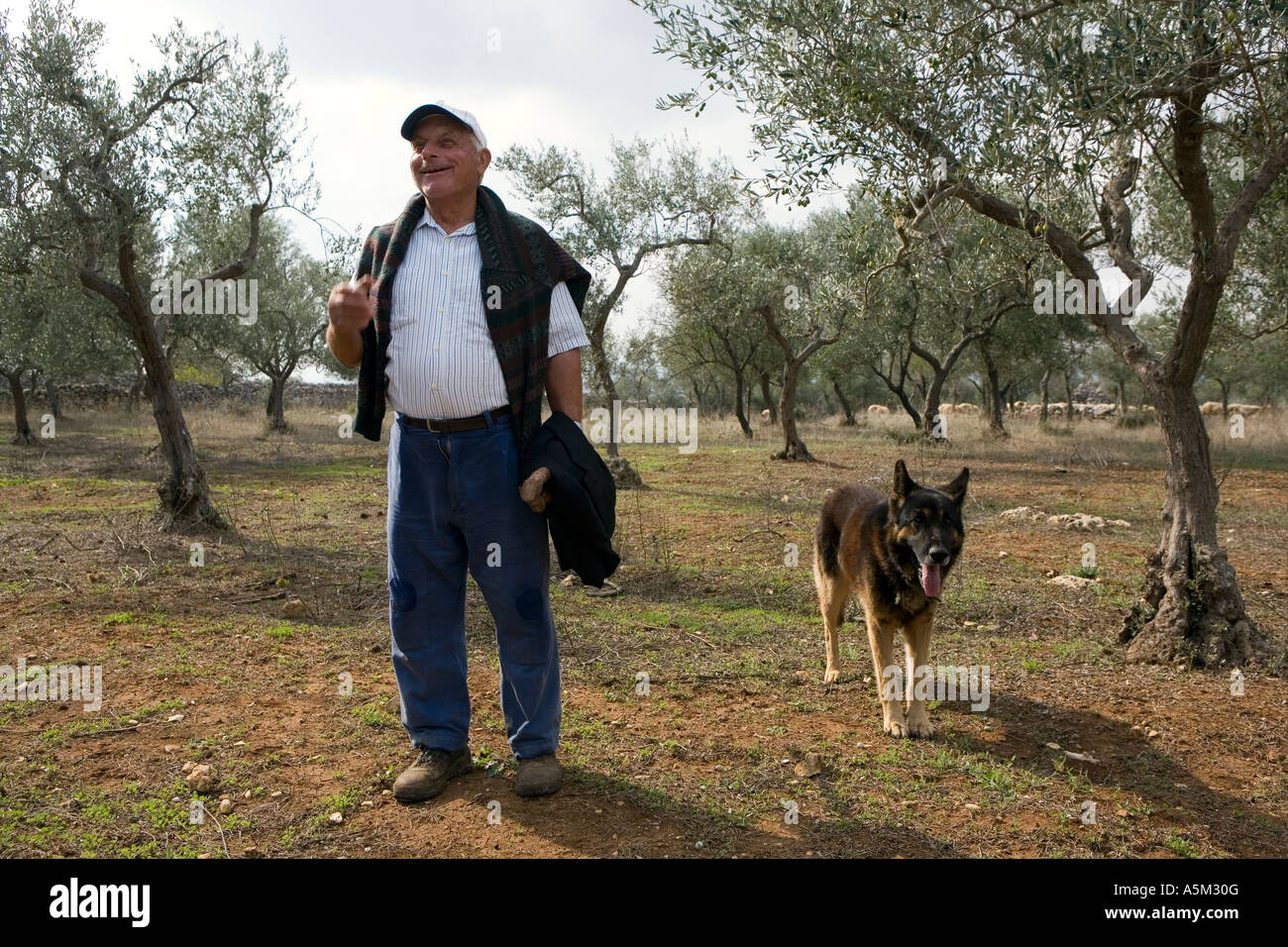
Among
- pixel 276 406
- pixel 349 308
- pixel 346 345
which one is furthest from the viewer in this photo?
pixel 276 406

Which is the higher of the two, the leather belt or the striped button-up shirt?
the striped button-up shirt

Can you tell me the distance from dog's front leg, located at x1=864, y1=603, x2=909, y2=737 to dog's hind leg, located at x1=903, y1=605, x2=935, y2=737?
0.08 m

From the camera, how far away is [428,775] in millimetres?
3852

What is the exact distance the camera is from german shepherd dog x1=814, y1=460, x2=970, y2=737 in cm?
485

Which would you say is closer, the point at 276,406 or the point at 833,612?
the point at 833,612

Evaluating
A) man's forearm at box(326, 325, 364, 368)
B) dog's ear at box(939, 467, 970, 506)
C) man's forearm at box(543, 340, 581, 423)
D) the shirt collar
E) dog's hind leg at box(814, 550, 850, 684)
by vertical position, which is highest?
the shirt collar

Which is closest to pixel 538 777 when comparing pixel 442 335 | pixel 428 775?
pixel 428 775

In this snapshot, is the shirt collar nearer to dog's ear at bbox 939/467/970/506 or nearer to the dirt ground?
the dirt ground

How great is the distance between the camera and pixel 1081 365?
50.0 meters

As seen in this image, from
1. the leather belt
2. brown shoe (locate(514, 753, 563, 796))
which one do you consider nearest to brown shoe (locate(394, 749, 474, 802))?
brown shoe (locate(514, 753, 563, 796))

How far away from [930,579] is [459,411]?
2.71 metres

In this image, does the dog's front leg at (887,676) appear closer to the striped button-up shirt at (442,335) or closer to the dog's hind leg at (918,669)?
the dog's hind leg at (918,669)

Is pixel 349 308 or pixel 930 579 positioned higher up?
pixel 349 308

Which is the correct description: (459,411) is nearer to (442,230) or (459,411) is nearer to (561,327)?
(561,327)
